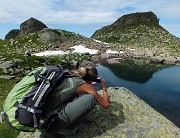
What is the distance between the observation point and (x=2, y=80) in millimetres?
35719

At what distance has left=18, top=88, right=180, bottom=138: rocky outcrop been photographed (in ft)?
34.7

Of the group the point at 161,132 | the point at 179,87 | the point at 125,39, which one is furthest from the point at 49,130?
the point at 125,39

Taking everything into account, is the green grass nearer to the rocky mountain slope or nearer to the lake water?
the lake water

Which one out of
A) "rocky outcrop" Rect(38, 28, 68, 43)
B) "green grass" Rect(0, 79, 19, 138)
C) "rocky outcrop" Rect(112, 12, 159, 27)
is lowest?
"green grass" Rect(0, 79, 19, 138)

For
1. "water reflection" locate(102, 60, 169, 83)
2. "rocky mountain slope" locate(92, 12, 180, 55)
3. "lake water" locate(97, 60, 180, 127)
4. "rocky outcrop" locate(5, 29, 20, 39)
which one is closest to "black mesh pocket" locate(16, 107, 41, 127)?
"lake water" locate(97, 60, 180, 127)

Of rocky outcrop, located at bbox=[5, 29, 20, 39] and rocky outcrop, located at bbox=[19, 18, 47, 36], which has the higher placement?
rocky outcrop, located at bbox=[19, 18, 47, 36]

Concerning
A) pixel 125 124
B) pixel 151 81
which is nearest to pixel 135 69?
pixel 151 81

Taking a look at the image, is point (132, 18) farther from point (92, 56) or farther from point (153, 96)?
point (153, 96)

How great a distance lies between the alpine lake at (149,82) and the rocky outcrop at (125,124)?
506 cm

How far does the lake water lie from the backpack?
20845 millimetres

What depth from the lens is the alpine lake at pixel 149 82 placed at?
106 ft

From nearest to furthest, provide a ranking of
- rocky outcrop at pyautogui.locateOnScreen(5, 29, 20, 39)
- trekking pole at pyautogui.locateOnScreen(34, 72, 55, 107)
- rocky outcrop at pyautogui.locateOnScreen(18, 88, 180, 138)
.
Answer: trekking pole at pyautogui.locateOnScreen(34, 72, 55, 107) → rocky outcrop at pyautogui.locateOnScreen(18, 88, 180, 138) → rocky outcrop at pyautogui.locateOnScreen(5, 29, 20, 39)

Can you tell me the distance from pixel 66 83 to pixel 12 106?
170 centimetres

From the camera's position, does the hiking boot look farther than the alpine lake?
No
